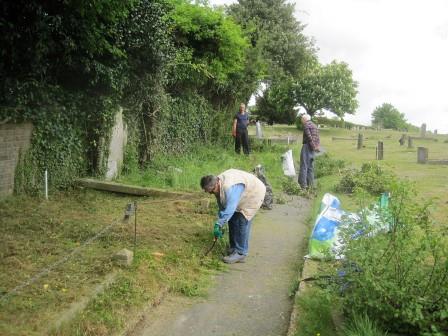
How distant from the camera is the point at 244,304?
5570mm

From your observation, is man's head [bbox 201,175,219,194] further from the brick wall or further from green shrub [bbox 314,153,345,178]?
green shrub [bbox 314,153,345,178]

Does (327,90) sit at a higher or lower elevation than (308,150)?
higher

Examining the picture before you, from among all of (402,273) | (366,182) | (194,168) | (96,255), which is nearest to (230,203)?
(96,255)

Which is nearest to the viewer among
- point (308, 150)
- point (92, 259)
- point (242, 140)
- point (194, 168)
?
point (92, 259)

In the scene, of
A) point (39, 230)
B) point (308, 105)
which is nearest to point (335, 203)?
point (39, 230)

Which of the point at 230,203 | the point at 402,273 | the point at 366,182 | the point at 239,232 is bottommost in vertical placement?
the point at 239,232

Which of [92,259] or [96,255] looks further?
[96,255]

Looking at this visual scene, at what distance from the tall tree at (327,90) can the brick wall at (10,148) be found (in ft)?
117

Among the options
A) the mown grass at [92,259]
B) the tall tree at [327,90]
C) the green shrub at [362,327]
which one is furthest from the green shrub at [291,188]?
the tall tree at [327,90]

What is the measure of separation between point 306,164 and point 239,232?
5.72m

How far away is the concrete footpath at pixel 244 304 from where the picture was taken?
4953 millimetres

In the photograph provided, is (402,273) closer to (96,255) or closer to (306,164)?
(96,255)

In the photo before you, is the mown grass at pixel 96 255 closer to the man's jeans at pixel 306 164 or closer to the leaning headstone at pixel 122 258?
the leaning headstone at pixel 122 258

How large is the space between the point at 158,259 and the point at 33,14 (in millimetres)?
5345
